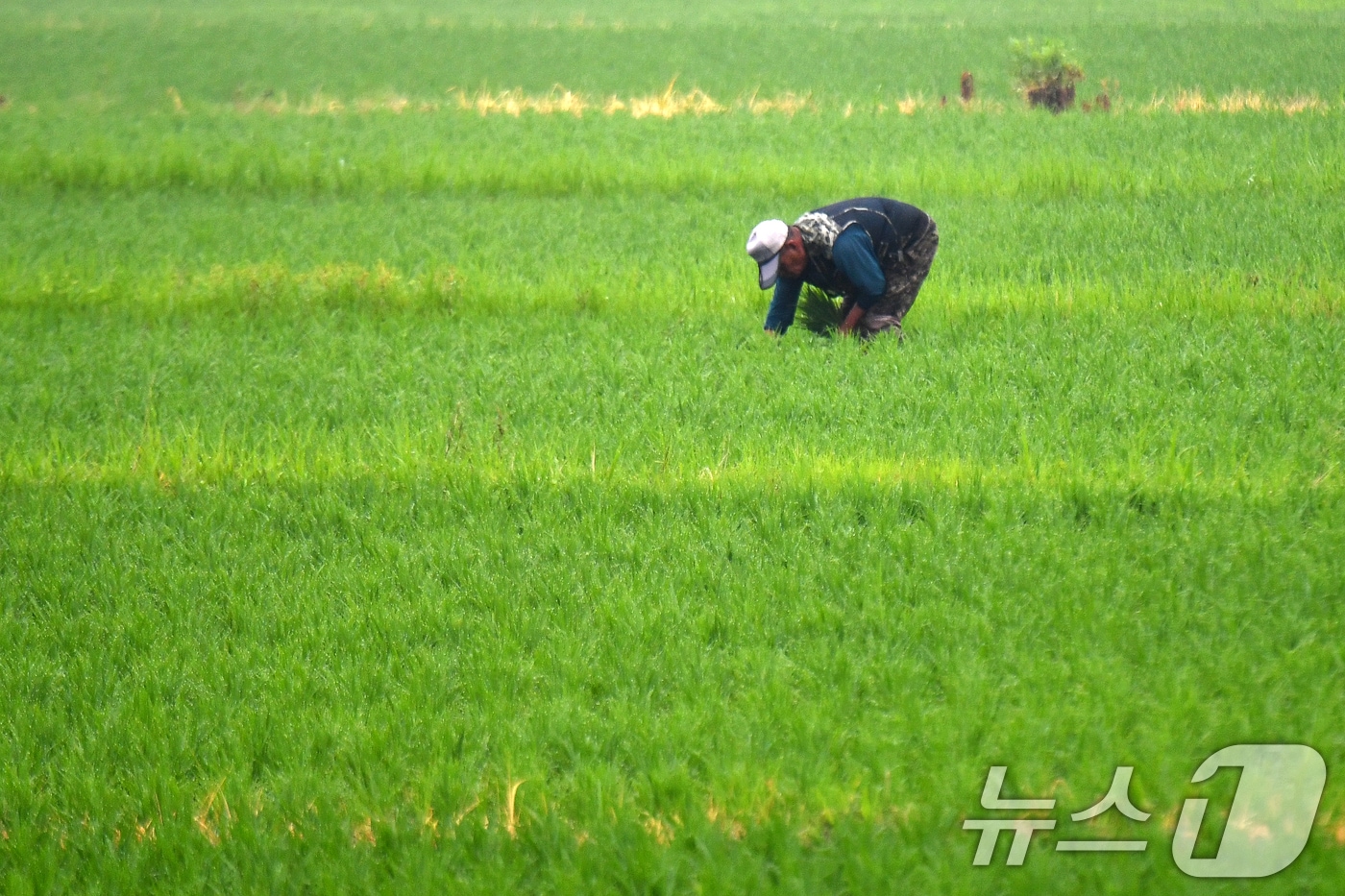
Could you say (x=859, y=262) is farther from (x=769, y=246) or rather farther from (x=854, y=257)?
(x=769, y=246)

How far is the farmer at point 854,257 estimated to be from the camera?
6.54 metres

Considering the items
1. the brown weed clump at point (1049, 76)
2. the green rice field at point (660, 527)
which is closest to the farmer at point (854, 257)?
the green rice field at point (660, 527)

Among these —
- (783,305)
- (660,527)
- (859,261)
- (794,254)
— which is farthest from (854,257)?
(660,527)

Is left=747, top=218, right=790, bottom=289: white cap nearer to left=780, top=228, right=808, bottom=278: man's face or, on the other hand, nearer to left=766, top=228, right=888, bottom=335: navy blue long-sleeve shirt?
left=780, top=228, right=808, bottom=278: man's face

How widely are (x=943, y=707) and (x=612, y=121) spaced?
41.4 feet

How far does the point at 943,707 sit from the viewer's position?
371 centimetres

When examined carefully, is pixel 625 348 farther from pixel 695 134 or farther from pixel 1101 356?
pixel 695 134

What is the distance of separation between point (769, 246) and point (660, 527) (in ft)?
6.53

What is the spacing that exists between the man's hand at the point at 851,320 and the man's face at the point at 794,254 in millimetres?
636

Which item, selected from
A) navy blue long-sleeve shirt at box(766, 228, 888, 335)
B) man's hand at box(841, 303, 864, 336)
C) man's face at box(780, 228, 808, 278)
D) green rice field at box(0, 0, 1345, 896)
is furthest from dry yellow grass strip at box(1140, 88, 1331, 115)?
man's face at box(780, 228, 808, 278)

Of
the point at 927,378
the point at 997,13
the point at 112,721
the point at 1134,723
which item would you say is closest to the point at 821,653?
the point at 1134,723

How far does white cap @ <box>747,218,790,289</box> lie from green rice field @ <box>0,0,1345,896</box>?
25.9 inches

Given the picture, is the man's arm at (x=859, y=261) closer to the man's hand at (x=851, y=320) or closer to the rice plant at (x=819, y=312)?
the man's hand at (x=851, y=320)

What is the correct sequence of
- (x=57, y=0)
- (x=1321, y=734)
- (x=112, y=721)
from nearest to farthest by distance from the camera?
(x=1321, y=734) < (x=112, y=721) < (x=57, y=0)
